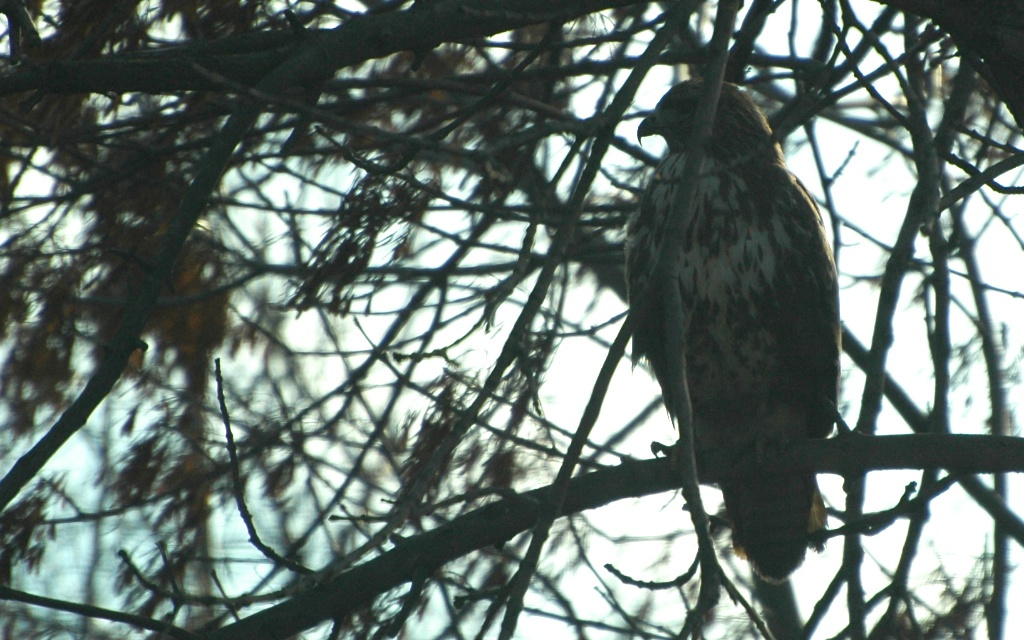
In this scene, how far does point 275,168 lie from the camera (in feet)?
14.6

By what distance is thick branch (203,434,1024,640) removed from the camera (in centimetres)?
269

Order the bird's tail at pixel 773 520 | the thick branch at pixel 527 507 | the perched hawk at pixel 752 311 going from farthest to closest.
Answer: the bird's tail at pixel 773 520 < the perched hawk at pixel 752 311 < the thick branch at pixel 527 507

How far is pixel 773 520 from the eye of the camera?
14.3 ft

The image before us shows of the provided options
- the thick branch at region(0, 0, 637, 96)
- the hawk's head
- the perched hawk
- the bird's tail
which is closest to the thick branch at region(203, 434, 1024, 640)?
the perched hawk

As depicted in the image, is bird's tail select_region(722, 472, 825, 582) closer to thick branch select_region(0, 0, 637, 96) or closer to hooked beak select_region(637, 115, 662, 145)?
hooked beak select_region(637, 115, 662, 145)

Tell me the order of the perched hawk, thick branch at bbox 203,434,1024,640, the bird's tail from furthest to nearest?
1. the bird's tail
2. the perched hawk
3. thick branch at bbox 203,434,1024,640

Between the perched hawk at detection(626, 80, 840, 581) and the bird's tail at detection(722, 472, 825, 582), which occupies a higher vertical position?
the perched hawk at detection(626, 80, 840, 581)

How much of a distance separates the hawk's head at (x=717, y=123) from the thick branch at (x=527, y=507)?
5.91 feet

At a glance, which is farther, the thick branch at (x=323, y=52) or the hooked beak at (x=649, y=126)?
the hooked beak at (x=649, y=126)

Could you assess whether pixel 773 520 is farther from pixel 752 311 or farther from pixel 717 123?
pixel 717 123

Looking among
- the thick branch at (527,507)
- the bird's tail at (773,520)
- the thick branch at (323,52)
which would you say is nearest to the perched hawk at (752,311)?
the bird's tail at (773,520)

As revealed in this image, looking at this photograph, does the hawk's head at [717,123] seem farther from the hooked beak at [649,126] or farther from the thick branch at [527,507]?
the thick branch at [527,507]

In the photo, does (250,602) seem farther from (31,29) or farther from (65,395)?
(65,395)

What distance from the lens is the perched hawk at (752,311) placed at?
3965 mm
